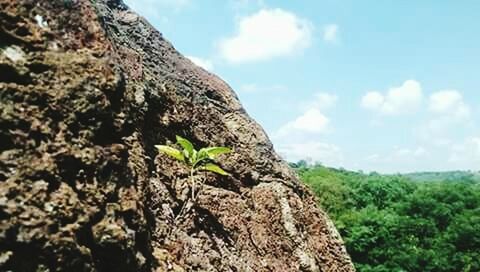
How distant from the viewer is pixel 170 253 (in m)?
2.95

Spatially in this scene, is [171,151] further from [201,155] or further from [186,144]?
[201,155]

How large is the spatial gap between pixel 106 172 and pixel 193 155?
111 centimetres

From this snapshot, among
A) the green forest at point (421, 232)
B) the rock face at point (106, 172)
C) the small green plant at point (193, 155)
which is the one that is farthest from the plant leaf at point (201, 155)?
the green forest at point (421, 232)

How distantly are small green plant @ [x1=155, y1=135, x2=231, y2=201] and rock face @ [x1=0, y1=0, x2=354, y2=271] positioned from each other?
8 centimetres

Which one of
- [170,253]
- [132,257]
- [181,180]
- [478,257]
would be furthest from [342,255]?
[478,257]

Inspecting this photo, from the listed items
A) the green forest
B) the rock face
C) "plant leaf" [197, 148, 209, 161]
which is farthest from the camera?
the green forest

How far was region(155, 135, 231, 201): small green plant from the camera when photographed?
3.32 metres

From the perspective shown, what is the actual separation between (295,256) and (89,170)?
189 cm

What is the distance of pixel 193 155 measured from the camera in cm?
347

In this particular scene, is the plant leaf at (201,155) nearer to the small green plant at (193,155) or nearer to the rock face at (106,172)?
the small green plant at (193,155)

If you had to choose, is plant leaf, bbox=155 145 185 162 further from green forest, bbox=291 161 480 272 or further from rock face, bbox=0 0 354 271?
green forest, bbox=291 161 480 272

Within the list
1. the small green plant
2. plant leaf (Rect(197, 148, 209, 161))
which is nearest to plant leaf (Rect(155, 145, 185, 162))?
the small green plant

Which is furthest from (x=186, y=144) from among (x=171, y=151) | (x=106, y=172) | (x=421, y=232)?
(x=421, y=232)

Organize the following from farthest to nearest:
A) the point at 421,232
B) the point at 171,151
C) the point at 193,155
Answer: the point at 421,232, the point at 193,155, the point at 171,151
